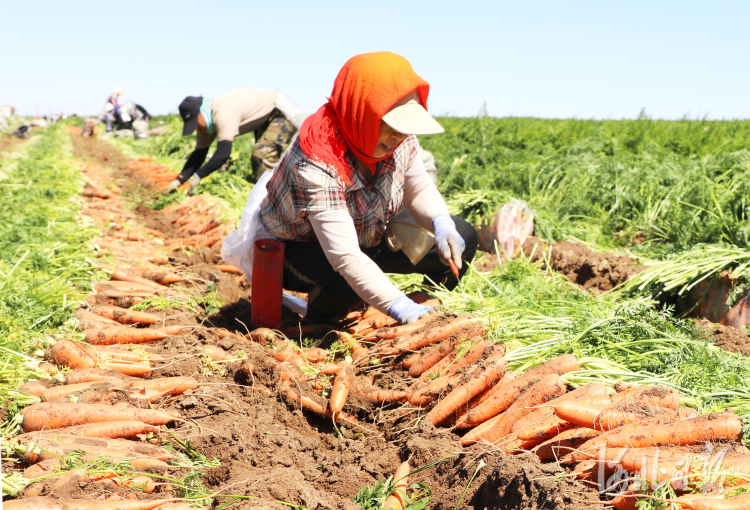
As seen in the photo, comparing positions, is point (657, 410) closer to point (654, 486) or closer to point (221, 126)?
point (654, 486)

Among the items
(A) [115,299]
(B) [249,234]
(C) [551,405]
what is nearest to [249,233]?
(B) [249,234]

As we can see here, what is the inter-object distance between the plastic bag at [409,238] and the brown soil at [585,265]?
1.37 m

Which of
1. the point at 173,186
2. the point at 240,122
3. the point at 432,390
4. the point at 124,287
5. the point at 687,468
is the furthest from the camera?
the point at 173,186

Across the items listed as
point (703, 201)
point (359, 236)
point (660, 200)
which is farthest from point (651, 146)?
point (359, 236)

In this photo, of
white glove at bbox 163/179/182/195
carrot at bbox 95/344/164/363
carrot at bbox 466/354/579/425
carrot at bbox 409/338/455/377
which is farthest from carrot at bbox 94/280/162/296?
white glove at bbox 163/179/182/195

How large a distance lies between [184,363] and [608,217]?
4.97 meters

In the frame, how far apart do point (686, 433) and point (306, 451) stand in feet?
4.89

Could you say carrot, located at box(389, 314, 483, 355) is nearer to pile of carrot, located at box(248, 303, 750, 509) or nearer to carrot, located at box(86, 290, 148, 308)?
pile of carrot, located at box(248, 303, 750, 509)

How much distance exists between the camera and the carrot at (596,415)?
1.89m

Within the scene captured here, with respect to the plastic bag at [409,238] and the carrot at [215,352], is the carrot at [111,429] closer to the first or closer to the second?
the carrot at [215,352]

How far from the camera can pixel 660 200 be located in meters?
5.85

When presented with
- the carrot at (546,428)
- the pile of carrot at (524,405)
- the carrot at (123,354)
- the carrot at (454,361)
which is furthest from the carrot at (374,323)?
the carrot at (546,428)

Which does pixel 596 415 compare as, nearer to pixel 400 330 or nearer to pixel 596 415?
pixel 596 415

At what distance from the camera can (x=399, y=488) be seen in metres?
2.06
